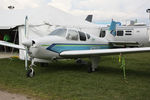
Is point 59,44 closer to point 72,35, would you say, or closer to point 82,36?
point 72,35

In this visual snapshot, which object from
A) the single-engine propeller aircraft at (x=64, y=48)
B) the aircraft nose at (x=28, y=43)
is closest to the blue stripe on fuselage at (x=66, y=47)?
the single-engine propeller aircraft at (x=64, y=48)

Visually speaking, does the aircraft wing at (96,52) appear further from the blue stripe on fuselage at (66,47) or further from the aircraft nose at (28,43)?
the aircraft nose at (28,43)

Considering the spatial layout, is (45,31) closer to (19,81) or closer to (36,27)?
(36,27)

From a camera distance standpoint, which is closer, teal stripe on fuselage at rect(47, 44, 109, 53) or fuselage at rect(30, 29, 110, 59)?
fuselage at rect(30, 29, 110, 59)

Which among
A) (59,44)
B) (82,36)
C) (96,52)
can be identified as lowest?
(96,52)

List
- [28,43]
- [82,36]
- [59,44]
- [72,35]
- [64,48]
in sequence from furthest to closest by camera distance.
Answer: [82,36]
[72,35]
[64,48]
[59,44]
[28,43]

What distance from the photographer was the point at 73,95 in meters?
4.70

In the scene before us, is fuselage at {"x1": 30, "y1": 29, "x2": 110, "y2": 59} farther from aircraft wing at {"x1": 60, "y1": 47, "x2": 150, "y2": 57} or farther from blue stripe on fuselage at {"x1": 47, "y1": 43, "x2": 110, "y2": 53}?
aircraft wing at {"x1": 60, "y1": 47, "x2": 150, "y2": 57}

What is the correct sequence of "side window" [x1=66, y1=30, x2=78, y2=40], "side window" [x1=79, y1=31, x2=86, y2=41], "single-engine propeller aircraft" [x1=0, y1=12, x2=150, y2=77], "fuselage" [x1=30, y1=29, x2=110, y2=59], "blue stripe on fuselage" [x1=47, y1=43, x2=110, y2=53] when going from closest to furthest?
"single-engine propeller aircraft" [x1=0, y1=12, x2=150, y2=77], "fuselage" [x1=30, y1=29, x2=110, y2=59], "blue stripe on fuselage" [x1=47, y1=43, x2=110, y2=53], "side window" [x1=66, y1=30, x2=78, y2=40], "side window" [x1=79, y1=31, x2=86, y2=41]

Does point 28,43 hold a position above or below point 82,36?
below

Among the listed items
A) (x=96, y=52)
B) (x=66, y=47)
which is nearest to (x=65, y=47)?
(x=66, y=47)

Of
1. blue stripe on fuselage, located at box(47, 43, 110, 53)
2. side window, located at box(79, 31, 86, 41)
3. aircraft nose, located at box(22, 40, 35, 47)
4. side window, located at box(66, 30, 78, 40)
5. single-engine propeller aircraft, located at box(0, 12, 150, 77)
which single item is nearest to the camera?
aircraft nose, located at box(22, 40, 35, 47)

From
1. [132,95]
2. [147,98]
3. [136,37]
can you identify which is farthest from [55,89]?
[136,37]

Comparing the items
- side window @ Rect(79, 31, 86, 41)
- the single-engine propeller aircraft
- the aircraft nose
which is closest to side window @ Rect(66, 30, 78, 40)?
the single-engine propeller aircraft
